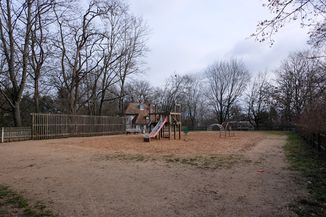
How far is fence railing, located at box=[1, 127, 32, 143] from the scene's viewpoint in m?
22.9

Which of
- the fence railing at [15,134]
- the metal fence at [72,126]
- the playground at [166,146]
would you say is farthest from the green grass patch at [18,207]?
the metal fence at [72,126]

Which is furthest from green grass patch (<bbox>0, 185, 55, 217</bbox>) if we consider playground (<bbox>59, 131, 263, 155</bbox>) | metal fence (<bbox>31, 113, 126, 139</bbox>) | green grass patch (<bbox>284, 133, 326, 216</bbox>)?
metal fence (<bbox>31, 113, 126, 139</bbox>)

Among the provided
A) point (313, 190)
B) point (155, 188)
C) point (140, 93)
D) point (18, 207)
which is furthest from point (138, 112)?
point (18, 207)

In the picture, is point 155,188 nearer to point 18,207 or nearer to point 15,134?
point 18,207

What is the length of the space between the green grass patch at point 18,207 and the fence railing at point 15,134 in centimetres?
1805

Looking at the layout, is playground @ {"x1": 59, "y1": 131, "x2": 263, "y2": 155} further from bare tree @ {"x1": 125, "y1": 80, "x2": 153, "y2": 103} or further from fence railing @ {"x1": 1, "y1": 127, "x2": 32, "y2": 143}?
bare tree @ {"x1": 125, "y1": 80, "x2": 153, "y2": 103}

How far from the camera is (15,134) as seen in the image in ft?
78.3

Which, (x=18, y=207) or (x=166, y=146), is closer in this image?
(x=18, y=207)

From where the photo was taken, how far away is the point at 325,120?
11484 mm

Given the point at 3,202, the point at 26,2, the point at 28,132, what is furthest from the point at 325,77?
the point at 26,2

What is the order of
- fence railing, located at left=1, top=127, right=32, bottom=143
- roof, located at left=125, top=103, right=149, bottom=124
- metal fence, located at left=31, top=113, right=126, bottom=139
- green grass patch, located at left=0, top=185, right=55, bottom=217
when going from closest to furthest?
1. green grass patch, located at left=0, top=185, right=55, bottom=217
2. fence railing, located at left=1, top=127, right=32, bottom=143
3. metal fence, located at left=31, top=113, right=126, bottom=139
4. roof, located at left=125, top=103, right=149, bottom=124

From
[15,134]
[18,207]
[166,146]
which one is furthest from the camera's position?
[15,134]

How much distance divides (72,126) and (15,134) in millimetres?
6620

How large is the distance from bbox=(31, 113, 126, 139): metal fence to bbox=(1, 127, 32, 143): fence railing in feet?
1.50
